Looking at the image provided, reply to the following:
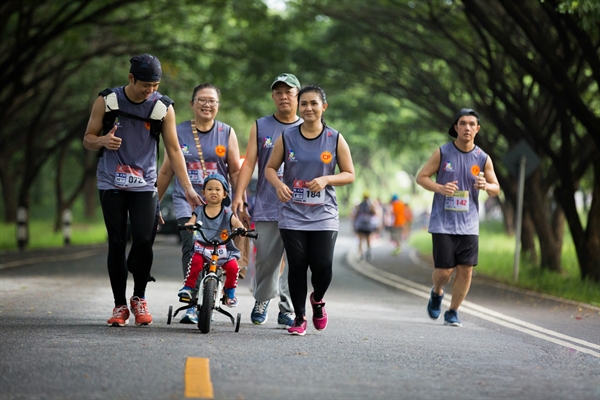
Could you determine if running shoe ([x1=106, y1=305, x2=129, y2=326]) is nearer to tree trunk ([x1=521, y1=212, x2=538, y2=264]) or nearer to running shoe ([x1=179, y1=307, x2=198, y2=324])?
running shoe ([x1=179, y1=307, x2=198, y2=324])

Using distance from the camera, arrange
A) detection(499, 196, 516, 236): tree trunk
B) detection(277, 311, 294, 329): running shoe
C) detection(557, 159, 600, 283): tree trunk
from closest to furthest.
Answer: detection(277, 311, 294, 329): running shoe, detection(557, 159, 600, 283): tree trunk, detection(499, 196, 516, 236): tree trunk

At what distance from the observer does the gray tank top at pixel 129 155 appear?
8.69 m

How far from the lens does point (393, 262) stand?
26.5 metres

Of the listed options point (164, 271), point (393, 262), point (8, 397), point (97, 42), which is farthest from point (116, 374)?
point (97, 42)

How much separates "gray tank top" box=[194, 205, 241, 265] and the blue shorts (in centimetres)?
232

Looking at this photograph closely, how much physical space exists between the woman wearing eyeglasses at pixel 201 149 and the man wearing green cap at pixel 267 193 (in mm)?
299

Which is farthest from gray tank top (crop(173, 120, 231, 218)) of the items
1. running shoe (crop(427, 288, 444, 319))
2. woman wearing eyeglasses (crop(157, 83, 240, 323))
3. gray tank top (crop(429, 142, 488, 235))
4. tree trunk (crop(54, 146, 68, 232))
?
tree trunk (crop(54, 146, 68, 232))

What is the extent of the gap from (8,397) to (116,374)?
849mm

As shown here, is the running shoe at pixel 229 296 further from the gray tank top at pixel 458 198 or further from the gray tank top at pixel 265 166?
the gray tank top at pixel 458 198

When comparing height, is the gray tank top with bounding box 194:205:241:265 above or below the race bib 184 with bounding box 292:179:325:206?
below

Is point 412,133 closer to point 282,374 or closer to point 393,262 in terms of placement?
point 393,262

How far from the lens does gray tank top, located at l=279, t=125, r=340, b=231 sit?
28.6ft

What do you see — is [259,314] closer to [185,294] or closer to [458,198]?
[185,294]

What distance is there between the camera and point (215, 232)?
28.9 feet
